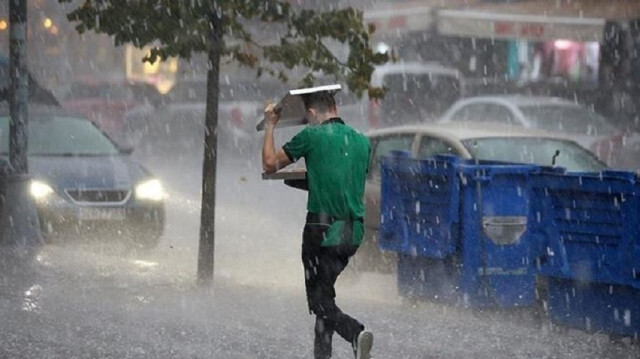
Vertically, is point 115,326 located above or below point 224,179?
above

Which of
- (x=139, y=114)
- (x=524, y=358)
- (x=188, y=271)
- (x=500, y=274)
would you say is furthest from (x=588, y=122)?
(x=139, y=114)

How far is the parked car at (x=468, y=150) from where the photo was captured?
12.7m

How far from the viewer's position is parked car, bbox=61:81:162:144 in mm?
36031

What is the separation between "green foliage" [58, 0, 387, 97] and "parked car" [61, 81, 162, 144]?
22.7m

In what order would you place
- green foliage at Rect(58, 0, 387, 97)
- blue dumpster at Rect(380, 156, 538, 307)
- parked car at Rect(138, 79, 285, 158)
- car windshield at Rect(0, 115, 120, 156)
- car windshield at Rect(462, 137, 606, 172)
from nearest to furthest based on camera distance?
blue dumpster at Rect(380, 156, 538, 307) → green foliage at Rect(58, 0, 387, 97) → car windshield at Rect(462, 137, 606, 172) → car windshield at Rect(0, 115, 120, 156) → parked car at Rect(138, 79, 285, 158)

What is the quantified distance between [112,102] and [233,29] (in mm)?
25839

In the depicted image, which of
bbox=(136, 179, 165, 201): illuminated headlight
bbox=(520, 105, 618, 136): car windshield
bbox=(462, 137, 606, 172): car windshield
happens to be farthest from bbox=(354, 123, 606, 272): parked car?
bbox=(520, 105, 618, 136): car windshield

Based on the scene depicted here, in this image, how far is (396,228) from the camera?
11.5m

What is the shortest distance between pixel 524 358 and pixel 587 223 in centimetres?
108

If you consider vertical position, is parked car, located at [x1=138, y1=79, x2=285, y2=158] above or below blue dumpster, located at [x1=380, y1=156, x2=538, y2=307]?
below

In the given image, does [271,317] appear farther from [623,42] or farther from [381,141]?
[623,42]

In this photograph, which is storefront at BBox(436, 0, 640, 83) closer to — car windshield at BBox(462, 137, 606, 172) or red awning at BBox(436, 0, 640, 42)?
red awning at BBox(436, 0, 640, 42)

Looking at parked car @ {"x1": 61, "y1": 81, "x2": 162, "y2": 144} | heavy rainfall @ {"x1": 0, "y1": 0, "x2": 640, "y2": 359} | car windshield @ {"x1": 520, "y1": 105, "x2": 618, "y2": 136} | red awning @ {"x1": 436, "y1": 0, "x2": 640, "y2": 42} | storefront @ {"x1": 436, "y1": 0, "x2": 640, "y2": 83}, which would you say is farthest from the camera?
parked car @ {"x1": 61, "y1": 81, "x2": 162, "y2": 144}

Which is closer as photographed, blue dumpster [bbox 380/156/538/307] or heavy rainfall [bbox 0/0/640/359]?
heavy rainfall [bbox 0/0/640/359]
